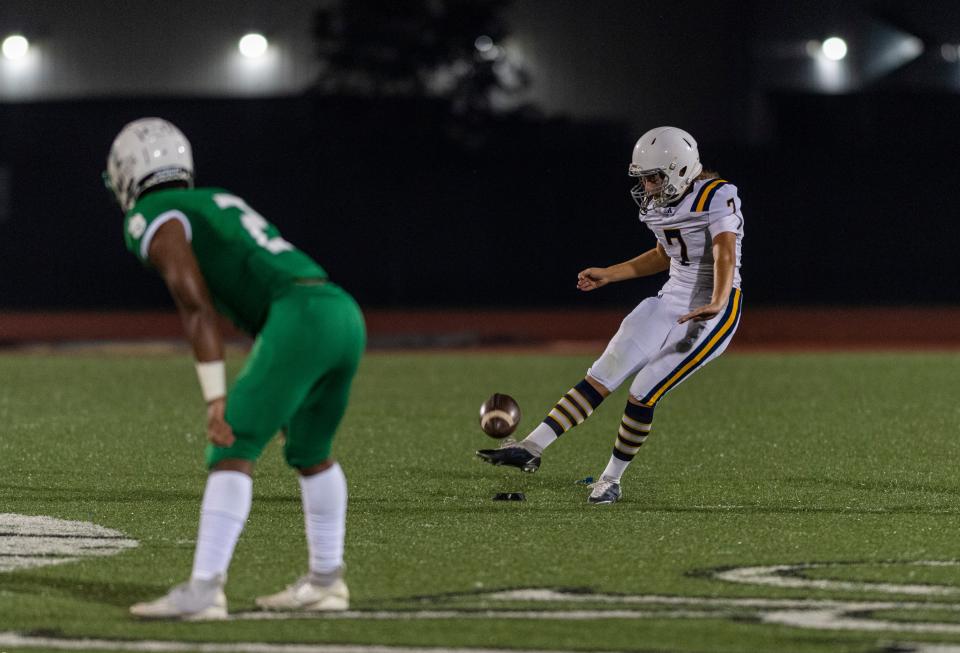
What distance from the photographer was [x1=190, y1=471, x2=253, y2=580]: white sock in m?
4.72

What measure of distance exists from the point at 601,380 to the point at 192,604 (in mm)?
3329

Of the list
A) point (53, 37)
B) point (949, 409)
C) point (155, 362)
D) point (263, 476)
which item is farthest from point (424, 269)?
point (263, 476)

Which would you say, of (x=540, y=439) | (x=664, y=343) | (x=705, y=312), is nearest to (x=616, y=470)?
(x=540, y=439)

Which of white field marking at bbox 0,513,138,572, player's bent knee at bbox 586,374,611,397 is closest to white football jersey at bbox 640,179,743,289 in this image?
player's bent knee at bbox 586,374,611,397

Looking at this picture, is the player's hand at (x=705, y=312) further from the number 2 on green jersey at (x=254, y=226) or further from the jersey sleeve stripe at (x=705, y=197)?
the number 2 on green jersey at (x=254, y=226)

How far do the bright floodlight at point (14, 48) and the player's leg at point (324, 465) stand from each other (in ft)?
89.6

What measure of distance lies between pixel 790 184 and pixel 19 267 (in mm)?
14030

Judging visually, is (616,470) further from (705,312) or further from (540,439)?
(705,312)

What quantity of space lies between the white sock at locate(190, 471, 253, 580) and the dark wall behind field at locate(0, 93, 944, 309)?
2326 cm

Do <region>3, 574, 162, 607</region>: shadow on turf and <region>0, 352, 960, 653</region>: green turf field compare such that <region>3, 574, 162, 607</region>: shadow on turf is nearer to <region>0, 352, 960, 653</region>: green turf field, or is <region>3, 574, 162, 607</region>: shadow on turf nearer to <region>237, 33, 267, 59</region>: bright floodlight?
<region>0, 352, 960, 653</region>: green turf field

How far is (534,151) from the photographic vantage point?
2967 centimetres

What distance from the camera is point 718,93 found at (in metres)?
30.6

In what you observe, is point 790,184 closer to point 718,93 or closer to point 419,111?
point 718,93

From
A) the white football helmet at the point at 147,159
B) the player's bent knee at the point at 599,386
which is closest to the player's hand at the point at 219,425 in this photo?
the white football helmet at the point at 147,159
